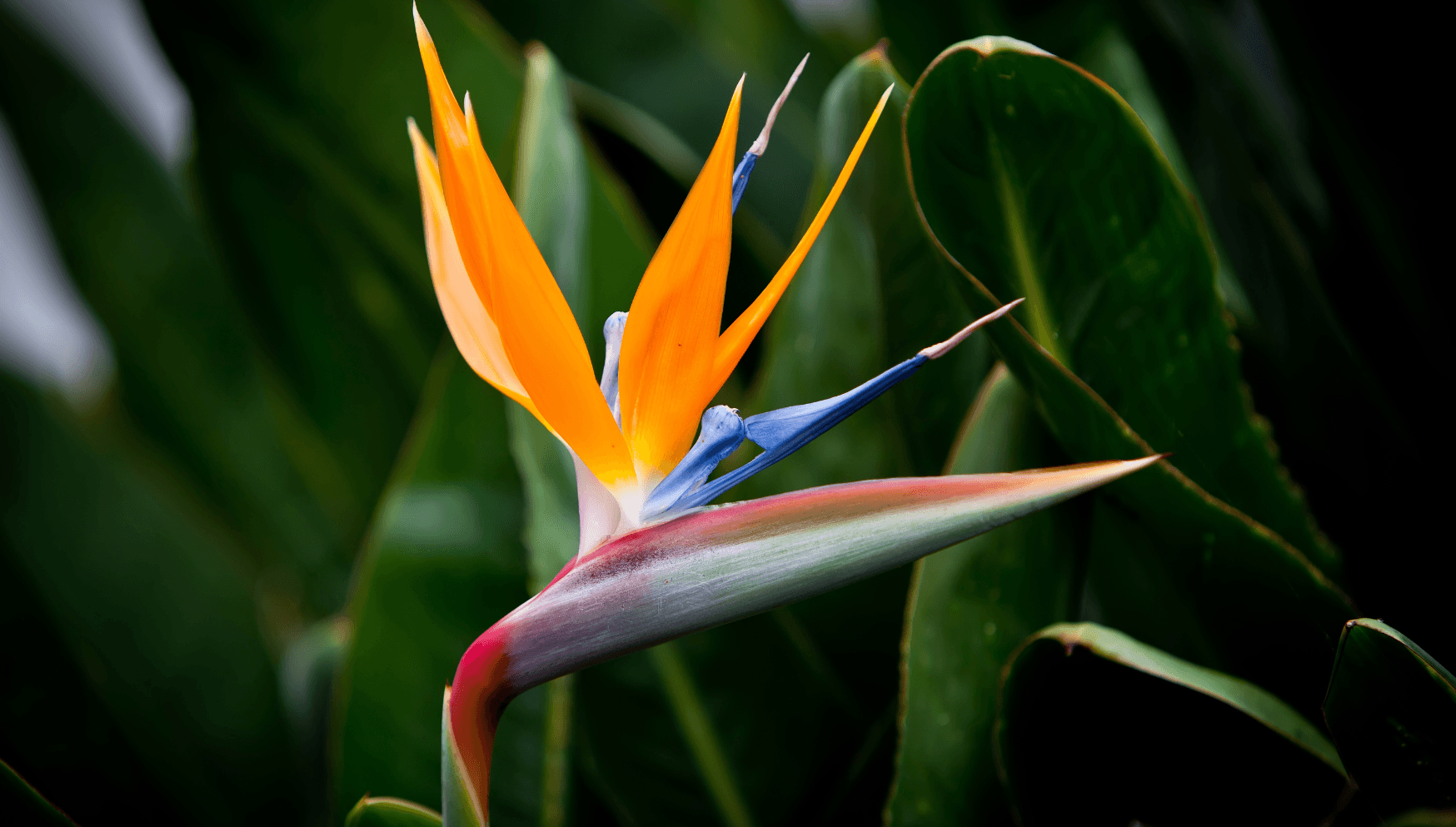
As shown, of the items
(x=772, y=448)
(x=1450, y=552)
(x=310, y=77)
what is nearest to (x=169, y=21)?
(x=310, y=77)

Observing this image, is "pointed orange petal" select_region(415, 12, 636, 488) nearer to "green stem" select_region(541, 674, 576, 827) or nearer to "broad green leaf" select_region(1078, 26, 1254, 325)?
"green stem" select_region(541, 674, 576, 827)

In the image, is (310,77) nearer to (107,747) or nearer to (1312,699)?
(107,747)

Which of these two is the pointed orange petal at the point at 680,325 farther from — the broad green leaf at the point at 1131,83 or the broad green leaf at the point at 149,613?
the broad green leaf at the point at 149,613

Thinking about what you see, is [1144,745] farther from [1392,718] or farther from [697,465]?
[697,465]

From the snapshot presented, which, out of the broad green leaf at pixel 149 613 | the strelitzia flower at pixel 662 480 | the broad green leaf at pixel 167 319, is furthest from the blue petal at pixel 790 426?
the broad green leaf at pixel 167 319

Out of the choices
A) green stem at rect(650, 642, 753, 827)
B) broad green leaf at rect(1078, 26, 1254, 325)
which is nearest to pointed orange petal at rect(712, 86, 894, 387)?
green stem at rect(650, 642, 753, 827)

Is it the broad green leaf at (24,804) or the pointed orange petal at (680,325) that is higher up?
the pointed orange petal at (680,325)
